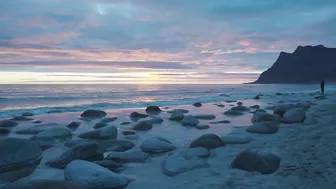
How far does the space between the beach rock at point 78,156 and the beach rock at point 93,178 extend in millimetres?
1133

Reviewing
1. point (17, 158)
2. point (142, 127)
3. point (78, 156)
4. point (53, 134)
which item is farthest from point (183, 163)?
point (53, 134)

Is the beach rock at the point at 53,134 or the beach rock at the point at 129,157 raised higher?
the beach rock at the point at 53,134

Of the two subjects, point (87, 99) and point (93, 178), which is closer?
point (93, 178)

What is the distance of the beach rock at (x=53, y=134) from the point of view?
28.3ft

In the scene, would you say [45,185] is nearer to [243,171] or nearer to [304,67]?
[243,171]

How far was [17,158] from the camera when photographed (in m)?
5.75

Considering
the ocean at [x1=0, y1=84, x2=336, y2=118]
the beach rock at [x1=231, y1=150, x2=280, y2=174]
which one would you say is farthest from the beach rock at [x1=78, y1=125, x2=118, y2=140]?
the ocean at [x1=0, y1=84, x2=336, y2=118]

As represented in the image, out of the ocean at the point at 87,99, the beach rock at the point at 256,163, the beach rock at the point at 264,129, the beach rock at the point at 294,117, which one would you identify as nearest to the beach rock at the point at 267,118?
the beach rock at the point at 294,117

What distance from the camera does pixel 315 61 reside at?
121 m

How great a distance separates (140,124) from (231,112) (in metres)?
6.24

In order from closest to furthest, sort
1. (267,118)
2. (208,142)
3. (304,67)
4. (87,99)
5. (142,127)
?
1. (208,142)
2. (142,127)
3. (267,118)
4. (87,99)
5. (304,67)

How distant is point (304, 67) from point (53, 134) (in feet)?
422

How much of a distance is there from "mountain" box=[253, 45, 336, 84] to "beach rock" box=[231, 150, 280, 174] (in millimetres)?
122034

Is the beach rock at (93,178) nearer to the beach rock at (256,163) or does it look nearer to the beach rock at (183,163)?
the beach rock at (183,163)
